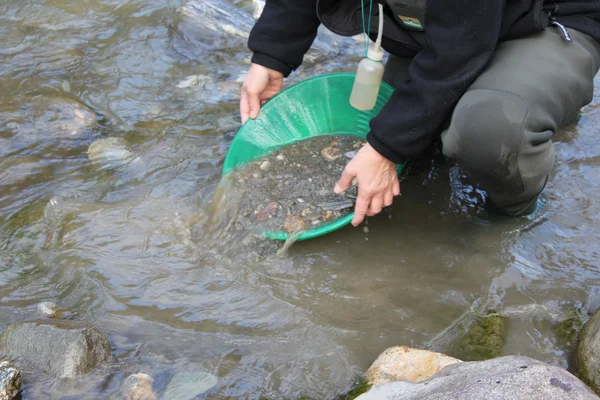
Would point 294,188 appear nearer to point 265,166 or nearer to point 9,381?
point 265,166

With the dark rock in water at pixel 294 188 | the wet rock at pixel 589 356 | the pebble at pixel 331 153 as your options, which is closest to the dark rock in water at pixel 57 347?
the dark rock in water at pixel 294 188

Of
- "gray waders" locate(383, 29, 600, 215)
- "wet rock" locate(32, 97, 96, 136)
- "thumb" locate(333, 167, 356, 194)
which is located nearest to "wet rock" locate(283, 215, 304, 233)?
"thumb" locate(333, 167, 356, 194)

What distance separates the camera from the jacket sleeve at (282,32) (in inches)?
98.0

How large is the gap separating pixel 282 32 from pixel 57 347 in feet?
5.19

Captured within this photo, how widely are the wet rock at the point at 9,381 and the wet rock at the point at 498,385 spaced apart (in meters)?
1.09

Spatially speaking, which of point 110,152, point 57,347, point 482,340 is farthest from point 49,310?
point 482,340

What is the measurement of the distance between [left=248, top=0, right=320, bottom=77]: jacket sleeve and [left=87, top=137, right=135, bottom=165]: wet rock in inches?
34.1

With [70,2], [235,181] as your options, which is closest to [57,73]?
[70,2]

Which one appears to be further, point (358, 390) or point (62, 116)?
point (62, 116)

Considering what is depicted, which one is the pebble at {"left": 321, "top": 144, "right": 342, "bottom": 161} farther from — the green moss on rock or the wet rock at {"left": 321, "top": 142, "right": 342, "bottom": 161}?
the green moss on rock

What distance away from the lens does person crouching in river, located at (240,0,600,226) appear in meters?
1.92

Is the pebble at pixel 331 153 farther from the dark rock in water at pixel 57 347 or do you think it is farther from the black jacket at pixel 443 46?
the dark rock in water at pixel 57 347

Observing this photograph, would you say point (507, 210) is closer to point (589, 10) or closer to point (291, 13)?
point (589, 10)

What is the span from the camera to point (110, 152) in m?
2.90
